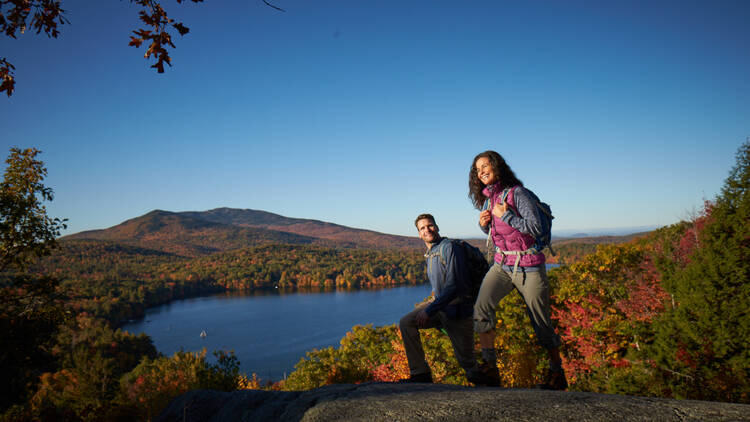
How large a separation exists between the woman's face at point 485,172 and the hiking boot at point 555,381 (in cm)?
189

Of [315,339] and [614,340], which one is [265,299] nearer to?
[315,339]

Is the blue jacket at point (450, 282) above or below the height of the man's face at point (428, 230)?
below

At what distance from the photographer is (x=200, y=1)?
279 centimetres

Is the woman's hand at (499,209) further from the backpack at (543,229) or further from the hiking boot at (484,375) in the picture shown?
the hiking boot at (484,375)

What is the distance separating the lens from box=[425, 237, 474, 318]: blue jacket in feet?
11.7

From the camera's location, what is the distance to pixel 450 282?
140 inches

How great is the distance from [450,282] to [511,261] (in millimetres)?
592

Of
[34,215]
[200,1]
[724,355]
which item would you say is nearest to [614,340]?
[724,355]

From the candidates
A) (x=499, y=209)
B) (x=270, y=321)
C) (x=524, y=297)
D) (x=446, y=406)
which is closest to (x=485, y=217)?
(x=499, y=209)

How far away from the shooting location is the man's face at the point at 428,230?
394 cm

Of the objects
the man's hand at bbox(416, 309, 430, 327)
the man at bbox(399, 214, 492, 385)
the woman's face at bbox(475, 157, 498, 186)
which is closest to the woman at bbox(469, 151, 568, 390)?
the woman's face at bbox(475, 157, 498, 186)

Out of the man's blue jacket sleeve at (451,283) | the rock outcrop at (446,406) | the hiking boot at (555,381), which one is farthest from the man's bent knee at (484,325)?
the hiking boot at (555,381)

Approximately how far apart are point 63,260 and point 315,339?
157975 mm

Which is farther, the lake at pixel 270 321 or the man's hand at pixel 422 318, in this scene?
the lake at pixel 270 321
